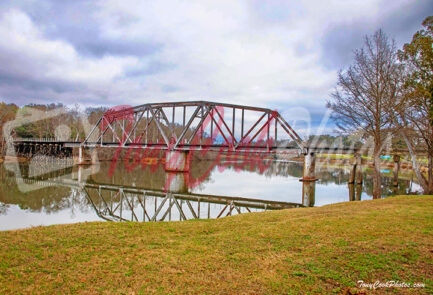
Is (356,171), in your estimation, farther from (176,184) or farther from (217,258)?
(217,258)

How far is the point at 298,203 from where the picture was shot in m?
20.9

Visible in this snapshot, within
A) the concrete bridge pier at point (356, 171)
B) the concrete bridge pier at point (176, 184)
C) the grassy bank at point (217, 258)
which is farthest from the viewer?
the concrete bridge pier at point (356, 171)

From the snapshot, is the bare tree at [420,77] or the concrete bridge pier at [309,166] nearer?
the bare tree at [420,77]

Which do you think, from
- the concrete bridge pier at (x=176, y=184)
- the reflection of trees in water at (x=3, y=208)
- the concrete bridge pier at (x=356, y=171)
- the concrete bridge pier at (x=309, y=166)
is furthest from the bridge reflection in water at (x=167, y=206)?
the concrete bridge pier at (x=356, y=171)

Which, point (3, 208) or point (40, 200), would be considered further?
point (40, 200)

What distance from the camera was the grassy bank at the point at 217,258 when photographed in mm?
4730

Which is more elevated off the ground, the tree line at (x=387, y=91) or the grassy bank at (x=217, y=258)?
the tree line at (x=387, y=91)

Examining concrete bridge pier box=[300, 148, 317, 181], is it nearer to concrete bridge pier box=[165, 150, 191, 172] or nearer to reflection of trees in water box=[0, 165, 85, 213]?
concrete bridge pier box=[165, 150, 191, 172]

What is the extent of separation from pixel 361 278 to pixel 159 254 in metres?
3.67

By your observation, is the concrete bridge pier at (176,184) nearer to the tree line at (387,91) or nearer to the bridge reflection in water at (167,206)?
the bridge reflection in water at (167,206)

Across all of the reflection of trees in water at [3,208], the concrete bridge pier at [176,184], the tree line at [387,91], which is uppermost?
the tree line at [387,91]

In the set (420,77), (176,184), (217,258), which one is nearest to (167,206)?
(217,258)

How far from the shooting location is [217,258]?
5984 millimetres

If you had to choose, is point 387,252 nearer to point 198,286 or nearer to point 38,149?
point 198,286
